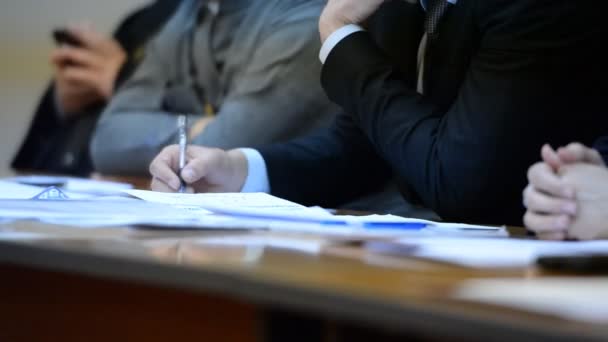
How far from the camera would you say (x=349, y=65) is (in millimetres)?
1097

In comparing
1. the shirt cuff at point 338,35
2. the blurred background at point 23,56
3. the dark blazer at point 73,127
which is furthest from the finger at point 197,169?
the blurred background at point 23,56

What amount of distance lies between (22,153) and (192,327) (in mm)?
2229

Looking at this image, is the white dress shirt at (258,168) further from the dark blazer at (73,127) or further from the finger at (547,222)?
the dark blazer at (73,127)

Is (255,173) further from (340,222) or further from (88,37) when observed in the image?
(88,37)

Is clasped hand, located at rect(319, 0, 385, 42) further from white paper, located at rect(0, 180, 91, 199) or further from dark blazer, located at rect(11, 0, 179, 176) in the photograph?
dark blazer, located at rect(11, 0, 179, 176)

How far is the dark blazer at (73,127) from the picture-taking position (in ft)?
7.61

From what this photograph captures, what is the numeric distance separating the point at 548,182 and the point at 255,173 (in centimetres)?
59

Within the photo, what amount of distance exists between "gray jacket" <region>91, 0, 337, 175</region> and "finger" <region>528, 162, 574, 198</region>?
0.78 m

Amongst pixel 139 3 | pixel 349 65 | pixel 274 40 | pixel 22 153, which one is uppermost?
pixel 349 65

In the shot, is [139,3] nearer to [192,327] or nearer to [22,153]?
[22,153]

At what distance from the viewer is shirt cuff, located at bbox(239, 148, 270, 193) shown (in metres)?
1.23

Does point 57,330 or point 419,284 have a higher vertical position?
point 419,284

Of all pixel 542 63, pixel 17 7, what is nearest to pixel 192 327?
pixel 542 63

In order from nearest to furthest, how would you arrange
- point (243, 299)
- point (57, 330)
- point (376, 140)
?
point (243, 299)
point (57, 330)
point (376, 140)
